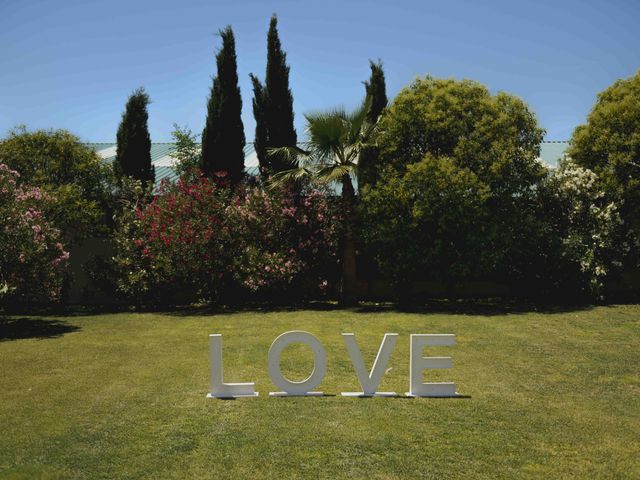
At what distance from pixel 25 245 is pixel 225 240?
549 cm

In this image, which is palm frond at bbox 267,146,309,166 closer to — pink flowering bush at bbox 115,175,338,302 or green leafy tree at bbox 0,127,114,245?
pink flowering bush at bbox 115,175,338,302

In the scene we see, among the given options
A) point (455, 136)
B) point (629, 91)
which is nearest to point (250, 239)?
point (455, 136)

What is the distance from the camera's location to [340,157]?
17.8 meters

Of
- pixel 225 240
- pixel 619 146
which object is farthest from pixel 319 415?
pixel 619 146

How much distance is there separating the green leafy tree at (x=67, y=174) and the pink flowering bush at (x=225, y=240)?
2072mm

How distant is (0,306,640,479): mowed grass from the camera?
548 cm

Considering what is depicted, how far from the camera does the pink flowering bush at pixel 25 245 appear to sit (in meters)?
14.5

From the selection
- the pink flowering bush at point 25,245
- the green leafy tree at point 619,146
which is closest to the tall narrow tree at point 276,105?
the pink flowering bush at point 25,245

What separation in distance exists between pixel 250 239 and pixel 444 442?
12759 millimetres

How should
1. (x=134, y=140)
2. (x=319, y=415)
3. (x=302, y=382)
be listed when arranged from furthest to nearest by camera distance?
(x=134, y=140), (x=302, y=382), (x=319, y=415)

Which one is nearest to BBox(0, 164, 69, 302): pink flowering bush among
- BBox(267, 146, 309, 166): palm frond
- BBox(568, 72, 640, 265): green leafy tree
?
BBox(267, 146, 309, 166): palm frond

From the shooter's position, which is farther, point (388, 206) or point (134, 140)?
point (134, 140)

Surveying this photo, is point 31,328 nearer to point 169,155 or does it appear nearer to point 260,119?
point 260,119

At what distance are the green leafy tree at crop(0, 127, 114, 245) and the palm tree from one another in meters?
6.41
